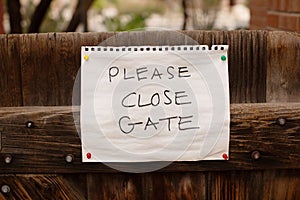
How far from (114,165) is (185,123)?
0.83 feet

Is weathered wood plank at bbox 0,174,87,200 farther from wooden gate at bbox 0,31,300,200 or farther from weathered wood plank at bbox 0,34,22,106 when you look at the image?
weathered wood plank at bbox 0,34,22,106

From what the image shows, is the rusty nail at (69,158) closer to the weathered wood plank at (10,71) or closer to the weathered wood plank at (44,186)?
the weathered wood plank at (44,186)

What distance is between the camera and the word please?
62.2 inches

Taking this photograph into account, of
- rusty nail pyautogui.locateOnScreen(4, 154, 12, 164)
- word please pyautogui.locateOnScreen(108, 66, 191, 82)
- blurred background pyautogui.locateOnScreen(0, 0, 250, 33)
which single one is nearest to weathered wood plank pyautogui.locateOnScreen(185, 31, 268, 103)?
word please pyautogui.locateOnScreen(108, 66, 191, 82)

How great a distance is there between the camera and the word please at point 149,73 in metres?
1.58

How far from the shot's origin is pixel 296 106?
1.59 metres

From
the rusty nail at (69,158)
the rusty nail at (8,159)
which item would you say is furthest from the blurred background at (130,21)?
the rusty nail at (8,159)

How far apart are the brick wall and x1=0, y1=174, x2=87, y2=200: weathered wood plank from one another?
1.10 metres

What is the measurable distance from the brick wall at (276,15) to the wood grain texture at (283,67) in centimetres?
55

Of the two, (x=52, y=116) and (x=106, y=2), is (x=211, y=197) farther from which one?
(x=106, y=2)

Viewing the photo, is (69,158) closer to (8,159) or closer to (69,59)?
(8,159)

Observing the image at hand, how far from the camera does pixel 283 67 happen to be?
161 cm

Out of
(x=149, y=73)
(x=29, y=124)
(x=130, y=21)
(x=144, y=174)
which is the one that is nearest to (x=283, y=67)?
(x=149, y=73)

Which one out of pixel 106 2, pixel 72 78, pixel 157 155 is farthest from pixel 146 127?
pixel 106 2
